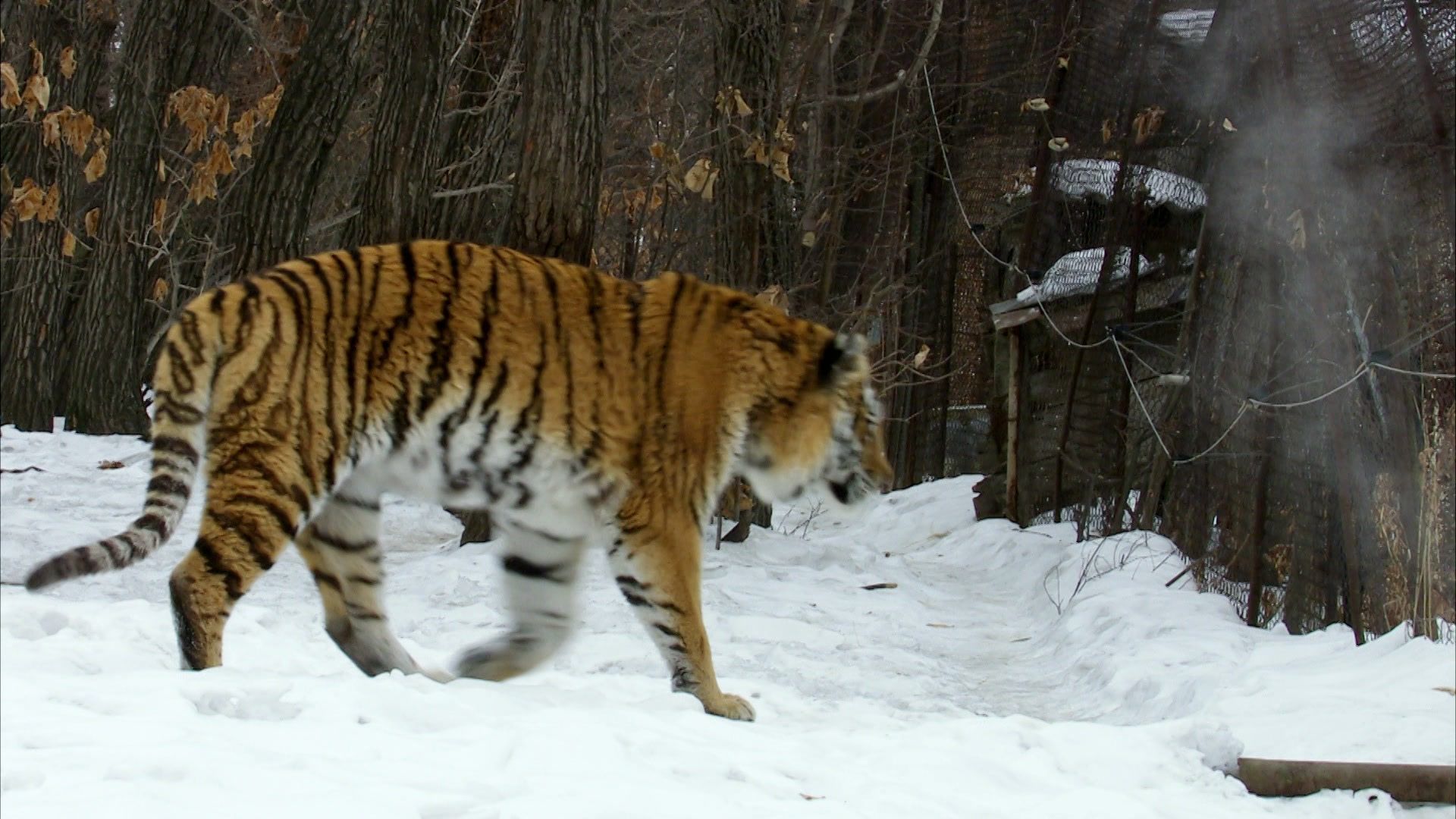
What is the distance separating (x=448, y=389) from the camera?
515 centimetres

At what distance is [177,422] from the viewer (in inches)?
183

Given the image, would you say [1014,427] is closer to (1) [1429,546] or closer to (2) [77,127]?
(1) [1429,546]

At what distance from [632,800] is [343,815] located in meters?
0.76

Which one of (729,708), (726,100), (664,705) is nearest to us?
(664,705)

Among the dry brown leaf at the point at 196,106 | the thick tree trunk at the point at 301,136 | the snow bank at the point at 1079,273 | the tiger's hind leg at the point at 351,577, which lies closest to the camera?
the tiger's hind leg at the point at 351,577

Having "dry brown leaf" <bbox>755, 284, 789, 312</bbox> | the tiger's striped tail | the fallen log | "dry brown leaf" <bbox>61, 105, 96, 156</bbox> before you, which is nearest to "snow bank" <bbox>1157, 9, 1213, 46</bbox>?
"dry brown leaf" <bbox>755, 284, 789, 312</bbox>

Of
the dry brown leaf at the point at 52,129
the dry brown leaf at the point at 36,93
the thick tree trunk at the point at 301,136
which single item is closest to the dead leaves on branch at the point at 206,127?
the thick tree trunk at the point at 301,136

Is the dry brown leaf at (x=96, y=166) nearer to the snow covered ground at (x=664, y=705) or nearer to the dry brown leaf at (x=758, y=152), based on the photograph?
the snow covered ground at (x=664, y=705)

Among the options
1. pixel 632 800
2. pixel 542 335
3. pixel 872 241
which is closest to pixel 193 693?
pixel 632 800

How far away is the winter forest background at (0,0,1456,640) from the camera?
6.68 m

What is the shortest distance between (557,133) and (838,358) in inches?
128

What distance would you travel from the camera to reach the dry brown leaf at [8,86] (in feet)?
13.4

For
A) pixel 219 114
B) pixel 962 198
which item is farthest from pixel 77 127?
pixel 962 198

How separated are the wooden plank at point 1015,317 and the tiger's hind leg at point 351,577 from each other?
8919mm
